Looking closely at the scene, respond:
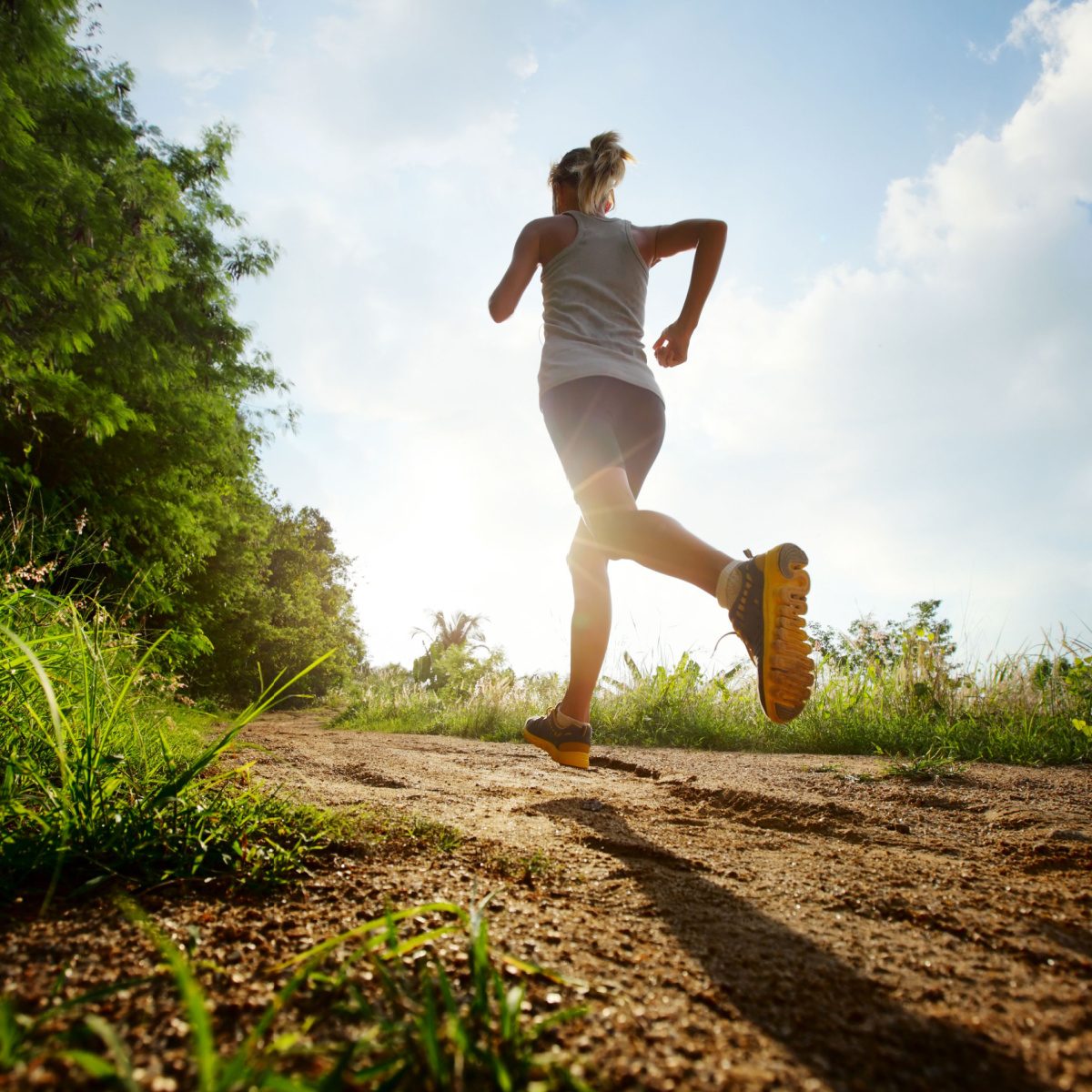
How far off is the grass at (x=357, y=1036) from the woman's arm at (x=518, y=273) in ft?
7.00

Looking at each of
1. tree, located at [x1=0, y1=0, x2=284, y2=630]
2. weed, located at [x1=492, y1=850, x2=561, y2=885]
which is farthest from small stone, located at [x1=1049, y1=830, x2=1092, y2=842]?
tree, located at [x1=0, y1=0, x2=284, y2=630]

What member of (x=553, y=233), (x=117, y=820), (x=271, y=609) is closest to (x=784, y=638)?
(x=117, y=820)

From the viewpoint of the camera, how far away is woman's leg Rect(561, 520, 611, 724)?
2.16 m

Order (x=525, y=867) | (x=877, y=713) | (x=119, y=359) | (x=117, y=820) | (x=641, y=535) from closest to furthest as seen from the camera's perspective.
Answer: (x=117, y=820), (x=525, y=867), (x=641, y=535), (x=877, y=713), (x=119, y=359)

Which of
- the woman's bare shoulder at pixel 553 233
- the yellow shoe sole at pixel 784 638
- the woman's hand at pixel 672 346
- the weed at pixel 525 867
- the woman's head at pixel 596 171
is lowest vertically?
the weed at pixel 525 867

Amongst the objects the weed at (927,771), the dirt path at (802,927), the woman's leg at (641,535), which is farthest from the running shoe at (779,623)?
the weed at (927,771)

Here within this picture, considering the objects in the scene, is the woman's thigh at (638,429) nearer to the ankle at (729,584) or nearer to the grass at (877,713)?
the ankle at (729,584)

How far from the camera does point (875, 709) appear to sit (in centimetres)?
445

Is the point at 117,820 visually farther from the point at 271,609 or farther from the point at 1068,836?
the point at 271,609

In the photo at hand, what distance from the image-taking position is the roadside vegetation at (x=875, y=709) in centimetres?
362

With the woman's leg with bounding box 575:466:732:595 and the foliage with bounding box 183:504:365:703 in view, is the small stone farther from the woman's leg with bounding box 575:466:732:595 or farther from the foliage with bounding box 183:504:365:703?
the foliage with bounding box 183:504:365:703

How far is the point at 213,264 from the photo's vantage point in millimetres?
10930

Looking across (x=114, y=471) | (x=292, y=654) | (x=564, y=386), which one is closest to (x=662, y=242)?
(x=564, y=386)

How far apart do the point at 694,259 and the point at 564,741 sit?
190 cm
